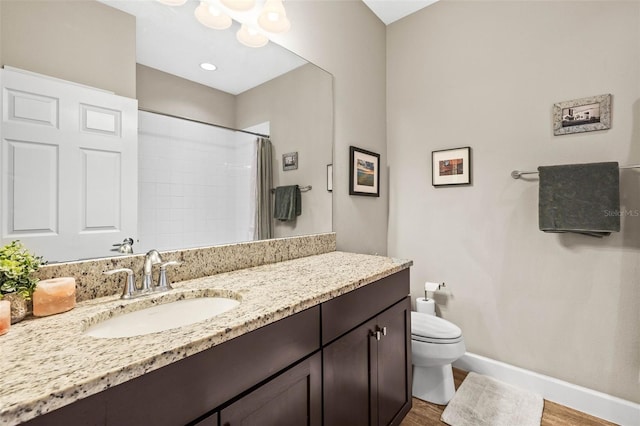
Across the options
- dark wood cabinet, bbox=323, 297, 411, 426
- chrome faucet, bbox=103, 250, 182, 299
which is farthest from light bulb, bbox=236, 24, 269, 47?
dark wood cabinet, bbox=323, 297, 411, 426

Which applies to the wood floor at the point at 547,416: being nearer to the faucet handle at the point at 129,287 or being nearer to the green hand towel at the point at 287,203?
the green hand towel at the point at 287,203

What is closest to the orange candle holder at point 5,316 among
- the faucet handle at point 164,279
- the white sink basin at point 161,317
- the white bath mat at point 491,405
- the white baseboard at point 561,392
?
the white sink basin at point 161,317

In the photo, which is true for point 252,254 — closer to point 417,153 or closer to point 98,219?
point 98,219

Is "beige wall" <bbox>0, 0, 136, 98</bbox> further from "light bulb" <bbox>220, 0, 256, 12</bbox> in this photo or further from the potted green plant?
the potted green plant

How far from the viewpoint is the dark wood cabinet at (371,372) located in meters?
1.05

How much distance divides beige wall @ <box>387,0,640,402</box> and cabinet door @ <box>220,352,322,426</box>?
61.8 inches

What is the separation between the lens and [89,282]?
940 mm

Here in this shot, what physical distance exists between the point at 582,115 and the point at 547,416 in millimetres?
1735

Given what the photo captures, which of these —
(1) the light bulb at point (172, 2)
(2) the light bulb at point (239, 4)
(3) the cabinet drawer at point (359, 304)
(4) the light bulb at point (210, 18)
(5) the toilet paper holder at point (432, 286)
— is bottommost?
(5) the toilet paper holder at point (432, 286)

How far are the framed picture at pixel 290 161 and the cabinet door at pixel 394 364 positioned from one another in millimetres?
930

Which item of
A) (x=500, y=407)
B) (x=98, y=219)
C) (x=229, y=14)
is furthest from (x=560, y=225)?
(x=98, y=219)

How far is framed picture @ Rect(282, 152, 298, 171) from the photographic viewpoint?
166 centimetres

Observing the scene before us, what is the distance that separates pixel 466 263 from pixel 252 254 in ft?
5.10

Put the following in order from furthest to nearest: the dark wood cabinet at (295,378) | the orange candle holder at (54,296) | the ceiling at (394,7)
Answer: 1. the ceiling at (394,7)
2. the orange candle holder at (54,296)
3. the dark wood cabinet at (295,378)
